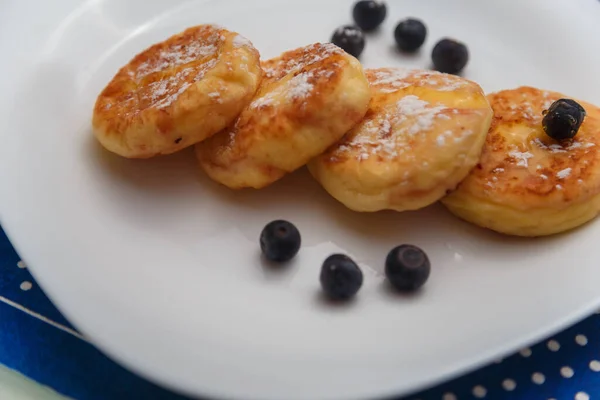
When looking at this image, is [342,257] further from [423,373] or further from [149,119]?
[149,119]

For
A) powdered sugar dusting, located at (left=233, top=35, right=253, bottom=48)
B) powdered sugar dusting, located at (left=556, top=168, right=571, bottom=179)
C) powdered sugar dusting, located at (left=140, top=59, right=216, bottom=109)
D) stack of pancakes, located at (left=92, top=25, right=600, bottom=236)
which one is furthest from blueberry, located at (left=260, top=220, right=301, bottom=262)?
powdered sugar dusting, located at (left=556, top=168, right=571, bottom=179)

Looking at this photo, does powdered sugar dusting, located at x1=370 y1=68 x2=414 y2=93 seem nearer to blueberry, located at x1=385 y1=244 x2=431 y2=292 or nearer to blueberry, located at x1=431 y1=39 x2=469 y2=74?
blueberry, located at x1=431 y1=39 x2=469 y2=74

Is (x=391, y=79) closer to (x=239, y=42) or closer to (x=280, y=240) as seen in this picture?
(x=239, y=42)

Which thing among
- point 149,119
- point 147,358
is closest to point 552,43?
point 149,119

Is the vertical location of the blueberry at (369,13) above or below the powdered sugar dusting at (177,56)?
below

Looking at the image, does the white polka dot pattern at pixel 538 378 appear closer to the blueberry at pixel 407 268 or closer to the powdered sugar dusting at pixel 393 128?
the blueberry at pixel 407 268

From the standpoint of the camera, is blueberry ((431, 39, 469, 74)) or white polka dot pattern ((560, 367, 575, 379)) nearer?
white polka dot pattern ((560, 367, 575, 379))

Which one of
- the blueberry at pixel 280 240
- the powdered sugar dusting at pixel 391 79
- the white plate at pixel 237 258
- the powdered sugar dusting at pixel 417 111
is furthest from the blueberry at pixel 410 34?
the blueberry at pixel 280 240
